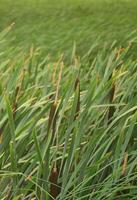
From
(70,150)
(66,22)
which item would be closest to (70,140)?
(70,150)

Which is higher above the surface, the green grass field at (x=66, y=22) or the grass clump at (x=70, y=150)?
the grass clump at (x=70, y=150)

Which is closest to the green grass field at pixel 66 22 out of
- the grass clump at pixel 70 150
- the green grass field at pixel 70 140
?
the green grass field at pixel 70 140

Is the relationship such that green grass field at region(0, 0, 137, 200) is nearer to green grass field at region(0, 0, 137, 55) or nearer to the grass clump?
the grass clump

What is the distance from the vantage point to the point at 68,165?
71.4 inches

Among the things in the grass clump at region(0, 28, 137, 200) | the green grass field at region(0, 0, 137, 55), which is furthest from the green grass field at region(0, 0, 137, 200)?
the green grass field at region(0, 0, 137, 55)

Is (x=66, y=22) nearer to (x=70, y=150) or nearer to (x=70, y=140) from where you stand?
(x=70, y=140)

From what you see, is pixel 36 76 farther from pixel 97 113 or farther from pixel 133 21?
pixel 133 21

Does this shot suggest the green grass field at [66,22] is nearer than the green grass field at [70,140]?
No

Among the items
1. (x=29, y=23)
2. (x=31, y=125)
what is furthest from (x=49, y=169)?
(x=29, y=23)

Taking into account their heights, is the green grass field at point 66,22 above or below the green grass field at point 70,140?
below

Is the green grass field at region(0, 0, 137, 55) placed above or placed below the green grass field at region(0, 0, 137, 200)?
below

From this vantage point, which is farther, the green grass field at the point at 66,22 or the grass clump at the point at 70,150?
the green grass field at the point at 66,22

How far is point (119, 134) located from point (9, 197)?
418 mm

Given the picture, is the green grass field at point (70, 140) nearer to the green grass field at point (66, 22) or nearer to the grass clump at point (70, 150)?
the grass clump at point (70, 150)
